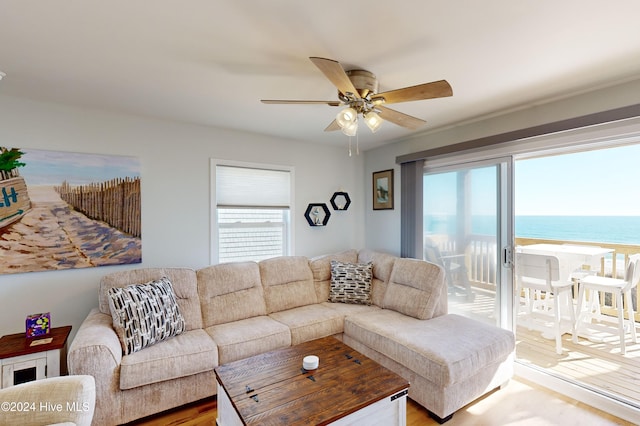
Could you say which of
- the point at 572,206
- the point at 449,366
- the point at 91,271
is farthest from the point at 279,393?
the point at 572,206

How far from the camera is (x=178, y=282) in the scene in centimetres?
275

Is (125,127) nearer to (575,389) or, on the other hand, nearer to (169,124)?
(169,124)

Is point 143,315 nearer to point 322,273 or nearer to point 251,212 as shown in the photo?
point 251,212

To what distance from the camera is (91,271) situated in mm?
2719

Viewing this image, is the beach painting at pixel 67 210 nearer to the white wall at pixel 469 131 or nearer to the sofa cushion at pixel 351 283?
the sofa cushion at pixel 351 283

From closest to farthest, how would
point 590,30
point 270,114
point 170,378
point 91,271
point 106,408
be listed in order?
point 590,30
point 106,408
point 170,378
point 91,271
point 270,114

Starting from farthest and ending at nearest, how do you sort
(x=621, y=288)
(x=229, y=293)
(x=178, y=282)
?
(x=621, y=288), (x=229, y=293), (x=178, y=282)

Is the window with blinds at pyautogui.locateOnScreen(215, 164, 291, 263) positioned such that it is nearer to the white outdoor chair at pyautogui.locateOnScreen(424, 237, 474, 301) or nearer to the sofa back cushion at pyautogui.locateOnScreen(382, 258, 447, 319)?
the sofa back cushion at pyautogui.locateOnScreen(382, 258, 447, 319)

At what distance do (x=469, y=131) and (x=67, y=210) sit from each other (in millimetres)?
3906

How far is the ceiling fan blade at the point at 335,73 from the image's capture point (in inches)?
55.9

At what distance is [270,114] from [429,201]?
216 centimetres

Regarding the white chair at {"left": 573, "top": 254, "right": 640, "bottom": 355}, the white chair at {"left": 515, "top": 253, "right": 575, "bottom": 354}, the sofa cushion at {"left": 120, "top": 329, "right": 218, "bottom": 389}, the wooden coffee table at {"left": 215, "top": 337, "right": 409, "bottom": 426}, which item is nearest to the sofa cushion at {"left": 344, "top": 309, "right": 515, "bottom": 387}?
the wooden coffee table at {"left": 215, "top": 337, "right": 409, "bottom": 426}

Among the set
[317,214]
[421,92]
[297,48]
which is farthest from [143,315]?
[421,92]

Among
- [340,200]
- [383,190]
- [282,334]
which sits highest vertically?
[383,190]
